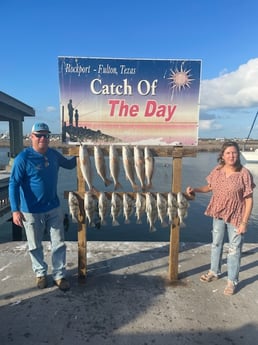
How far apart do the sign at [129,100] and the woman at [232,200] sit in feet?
2.00

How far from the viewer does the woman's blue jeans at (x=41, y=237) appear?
3801mm

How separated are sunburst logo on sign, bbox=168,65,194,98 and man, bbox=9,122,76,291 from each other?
1736mm

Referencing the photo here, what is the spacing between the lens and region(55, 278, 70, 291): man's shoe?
3.83 m

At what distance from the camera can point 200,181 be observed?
903 inches

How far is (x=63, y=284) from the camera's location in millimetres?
3852

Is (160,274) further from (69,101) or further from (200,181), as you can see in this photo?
(200,181)

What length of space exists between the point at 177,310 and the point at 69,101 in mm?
2881

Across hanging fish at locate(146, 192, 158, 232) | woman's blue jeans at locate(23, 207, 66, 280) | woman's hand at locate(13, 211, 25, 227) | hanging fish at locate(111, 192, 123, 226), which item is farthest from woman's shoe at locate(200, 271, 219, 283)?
woman's hand at locate(13, 211, 25, 227)

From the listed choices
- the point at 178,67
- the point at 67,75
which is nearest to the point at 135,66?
the point at 178,67

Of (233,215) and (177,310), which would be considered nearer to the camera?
(177,310)

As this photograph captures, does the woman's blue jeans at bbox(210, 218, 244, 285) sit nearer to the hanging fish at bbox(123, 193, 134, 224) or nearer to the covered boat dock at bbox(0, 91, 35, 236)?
the hanging fish at bbox(123, 193, 134, 224)

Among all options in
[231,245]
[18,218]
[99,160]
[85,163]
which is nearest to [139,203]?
[99,160]

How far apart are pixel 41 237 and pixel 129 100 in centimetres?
213

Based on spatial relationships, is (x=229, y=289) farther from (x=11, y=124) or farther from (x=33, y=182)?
(x=11, y=124)
